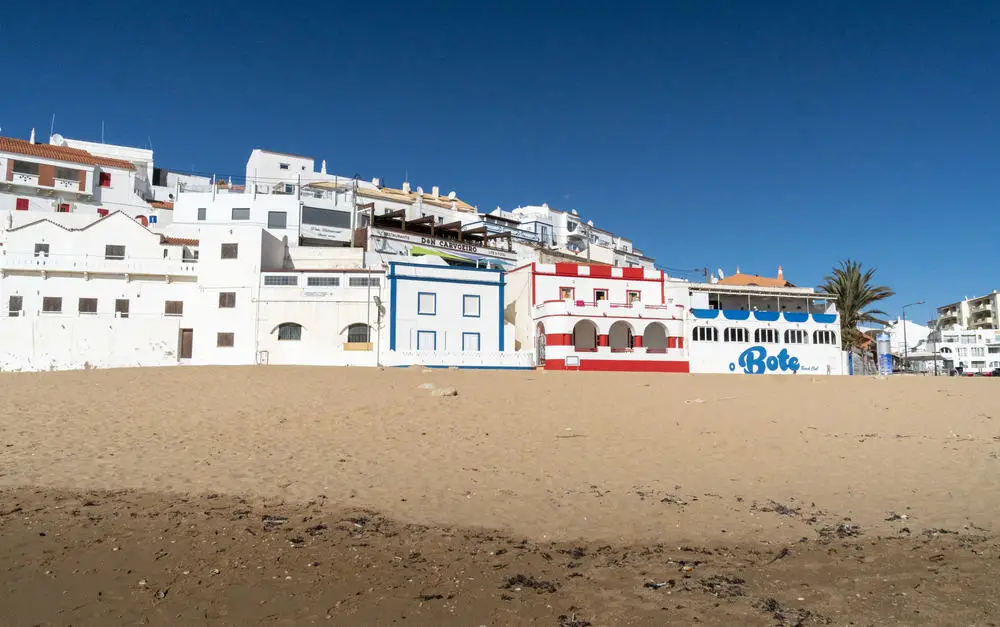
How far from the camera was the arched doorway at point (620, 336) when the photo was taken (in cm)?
4669

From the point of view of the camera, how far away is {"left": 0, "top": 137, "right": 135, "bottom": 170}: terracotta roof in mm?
56750

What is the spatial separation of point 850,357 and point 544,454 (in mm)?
47833

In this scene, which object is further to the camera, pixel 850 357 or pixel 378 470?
pixel 850 357

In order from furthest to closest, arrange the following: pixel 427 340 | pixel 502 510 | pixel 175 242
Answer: pixel 175 242 → pixel 427 340 → pixel 502 510

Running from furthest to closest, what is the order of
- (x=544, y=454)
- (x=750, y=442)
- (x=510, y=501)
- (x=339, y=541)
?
(x=750, y=442)
(x=544, y=454)
(x=510, y=501)
(x=339, y=541)

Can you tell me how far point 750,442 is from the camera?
14.7m

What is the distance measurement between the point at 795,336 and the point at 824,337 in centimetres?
283

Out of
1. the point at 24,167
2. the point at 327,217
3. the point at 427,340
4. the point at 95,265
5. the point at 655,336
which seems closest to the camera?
the point at 427,340

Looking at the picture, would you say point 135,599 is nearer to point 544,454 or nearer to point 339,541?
point 339,541

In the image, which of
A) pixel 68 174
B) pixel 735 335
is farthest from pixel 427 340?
pixel 68 174

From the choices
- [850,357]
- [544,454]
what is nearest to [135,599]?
[544,454]

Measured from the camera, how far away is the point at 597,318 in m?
43.4

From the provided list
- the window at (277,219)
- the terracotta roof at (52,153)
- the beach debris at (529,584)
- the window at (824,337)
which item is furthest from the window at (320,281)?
the beach debris at (529,584)

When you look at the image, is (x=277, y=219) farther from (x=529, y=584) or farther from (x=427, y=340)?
(x=529, y=584)
